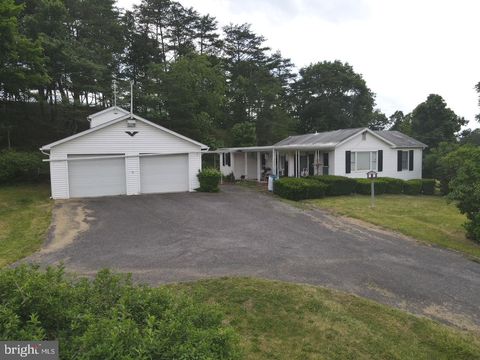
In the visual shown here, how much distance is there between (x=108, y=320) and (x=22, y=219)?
1135cm

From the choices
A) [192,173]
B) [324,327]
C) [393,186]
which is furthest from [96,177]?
[393,186]

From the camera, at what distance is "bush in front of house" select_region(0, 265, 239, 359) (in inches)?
86.6

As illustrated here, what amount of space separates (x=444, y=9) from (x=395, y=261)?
11.2 meters

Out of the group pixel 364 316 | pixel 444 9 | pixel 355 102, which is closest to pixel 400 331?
pixel 364 316

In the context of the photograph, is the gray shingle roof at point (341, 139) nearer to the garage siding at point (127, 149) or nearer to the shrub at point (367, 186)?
the shrub at point (367, 186)

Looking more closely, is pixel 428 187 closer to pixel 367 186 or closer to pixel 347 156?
pixel 367 186

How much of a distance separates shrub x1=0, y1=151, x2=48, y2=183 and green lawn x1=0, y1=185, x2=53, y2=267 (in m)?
Answer: 0.94

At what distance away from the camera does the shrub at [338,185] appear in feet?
57.8

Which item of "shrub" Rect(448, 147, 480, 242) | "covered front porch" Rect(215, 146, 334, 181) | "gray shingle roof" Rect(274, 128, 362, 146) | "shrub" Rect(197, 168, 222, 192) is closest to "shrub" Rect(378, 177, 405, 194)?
"covered front porch" Rect(215, 146, 334, 181)

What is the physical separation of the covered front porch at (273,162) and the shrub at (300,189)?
362 centimetres

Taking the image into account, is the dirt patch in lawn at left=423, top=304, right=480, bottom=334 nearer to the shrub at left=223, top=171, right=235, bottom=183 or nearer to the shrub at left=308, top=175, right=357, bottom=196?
the shrub at left=308, top=175, right=357, bottom=196

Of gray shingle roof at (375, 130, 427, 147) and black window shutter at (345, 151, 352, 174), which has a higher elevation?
gray shingle roof at (375, 130, 427, 147)

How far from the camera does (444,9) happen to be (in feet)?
43.6

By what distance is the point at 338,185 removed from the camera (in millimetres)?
17703
